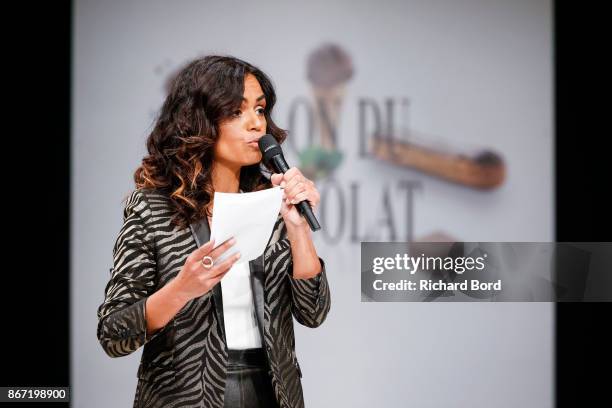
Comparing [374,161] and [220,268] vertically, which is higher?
[374,161]

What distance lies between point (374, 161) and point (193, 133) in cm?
158

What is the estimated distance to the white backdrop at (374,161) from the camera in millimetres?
2867

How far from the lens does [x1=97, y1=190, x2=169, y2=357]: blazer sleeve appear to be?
1224 mm

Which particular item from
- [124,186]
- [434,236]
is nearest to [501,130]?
[434,236]

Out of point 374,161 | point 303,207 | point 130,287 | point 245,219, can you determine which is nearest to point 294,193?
point 303,207

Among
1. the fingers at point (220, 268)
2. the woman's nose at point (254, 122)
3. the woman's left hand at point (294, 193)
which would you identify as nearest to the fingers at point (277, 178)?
the woman's left hand at point (294, 193)

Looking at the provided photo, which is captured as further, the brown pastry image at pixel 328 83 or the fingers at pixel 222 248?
the brown pastry image at pixel 328 83

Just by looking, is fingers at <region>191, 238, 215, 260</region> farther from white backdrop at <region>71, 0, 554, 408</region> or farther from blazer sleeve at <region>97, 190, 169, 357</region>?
white backdrop at <region>71, 0, 554, 408</region>

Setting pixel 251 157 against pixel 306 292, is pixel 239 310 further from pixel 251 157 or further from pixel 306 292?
pixel 251 157

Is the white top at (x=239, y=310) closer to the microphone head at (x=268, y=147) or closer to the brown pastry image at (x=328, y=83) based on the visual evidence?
the microphone head at (x=268, y=147)

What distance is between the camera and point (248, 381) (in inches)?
52.9
